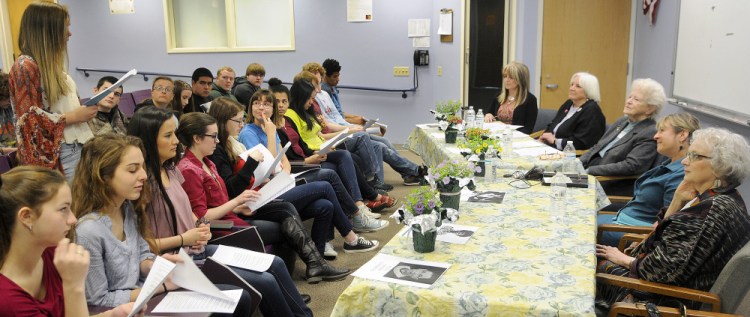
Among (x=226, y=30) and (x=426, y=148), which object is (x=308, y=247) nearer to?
(x=426, y=148)

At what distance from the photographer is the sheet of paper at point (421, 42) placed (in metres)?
7.08

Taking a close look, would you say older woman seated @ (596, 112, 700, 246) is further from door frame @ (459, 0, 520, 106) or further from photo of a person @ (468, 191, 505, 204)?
door frame @ (459, 0, 520, 106)

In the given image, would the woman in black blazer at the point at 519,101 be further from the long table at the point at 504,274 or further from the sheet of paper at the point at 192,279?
the sheet of paper at the point at 192,279

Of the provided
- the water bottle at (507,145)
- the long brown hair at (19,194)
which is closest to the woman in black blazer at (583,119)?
the water bottle at (507,145)

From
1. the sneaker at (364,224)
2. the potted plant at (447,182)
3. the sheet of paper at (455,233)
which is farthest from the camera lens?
the sneaker at (364,224)

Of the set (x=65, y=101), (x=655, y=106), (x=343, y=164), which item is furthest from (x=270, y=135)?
(x=655, y=106)

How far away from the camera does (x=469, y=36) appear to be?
7.12 metres

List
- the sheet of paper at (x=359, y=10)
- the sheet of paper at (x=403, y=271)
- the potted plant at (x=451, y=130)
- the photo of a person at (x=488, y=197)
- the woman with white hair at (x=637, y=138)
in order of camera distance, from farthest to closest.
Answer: the sheet of paper at (x=359, y=10) < the potted plant at (x=451, y=130) < the woman with white hair at (x=637, y=138) < the photo of a person at (x=488, y=197) < the sheet of paper at (x=403, y=271)

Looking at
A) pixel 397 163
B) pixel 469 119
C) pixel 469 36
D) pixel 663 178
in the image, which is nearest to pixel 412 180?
pixel 397 163

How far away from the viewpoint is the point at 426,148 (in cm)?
494

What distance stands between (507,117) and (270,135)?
7.92ft

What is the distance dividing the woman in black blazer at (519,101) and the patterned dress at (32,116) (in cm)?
362

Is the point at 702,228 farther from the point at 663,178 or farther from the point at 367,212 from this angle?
the point at 367,212

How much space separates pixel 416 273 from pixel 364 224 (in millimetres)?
2375
